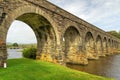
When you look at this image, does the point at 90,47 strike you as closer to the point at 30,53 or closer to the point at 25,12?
the point at 30,53

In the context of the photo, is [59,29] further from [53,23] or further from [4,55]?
[4,55]

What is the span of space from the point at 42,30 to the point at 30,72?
326 inches

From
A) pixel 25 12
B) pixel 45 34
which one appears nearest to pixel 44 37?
pixel 45 34

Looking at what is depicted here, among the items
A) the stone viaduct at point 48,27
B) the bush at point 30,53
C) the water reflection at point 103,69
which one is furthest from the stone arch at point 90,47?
the bush at point 30,53

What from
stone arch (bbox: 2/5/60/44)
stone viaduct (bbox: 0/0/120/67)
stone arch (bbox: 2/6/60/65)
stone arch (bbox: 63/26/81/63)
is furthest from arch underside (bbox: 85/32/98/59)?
stone arch (bbox: 2/5/60/44)

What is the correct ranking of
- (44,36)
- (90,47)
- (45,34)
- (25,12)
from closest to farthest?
(25,12)
(45,34)
(44,36)
(90,47)

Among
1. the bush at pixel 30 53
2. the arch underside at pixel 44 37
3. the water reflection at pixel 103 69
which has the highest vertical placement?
the arch underside at pixel 44 37

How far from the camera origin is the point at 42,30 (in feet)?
Answer: 58.8

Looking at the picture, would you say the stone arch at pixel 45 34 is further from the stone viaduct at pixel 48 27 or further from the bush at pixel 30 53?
the bush at pixel 30 53

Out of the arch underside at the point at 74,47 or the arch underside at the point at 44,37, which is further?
the arch underside at the point at 74,47

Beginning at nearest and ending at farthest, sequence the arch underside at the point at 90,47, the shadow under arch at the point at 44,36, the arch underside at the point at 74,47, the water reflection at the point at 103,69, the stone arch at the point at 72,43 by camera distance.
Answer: the water reflection at the point at 103,69
the shadow under arch at the point at 44,36
the arch underside at the point at 74,47
the stone arch at the point at 72,43
the arch underside at the point at 90,47

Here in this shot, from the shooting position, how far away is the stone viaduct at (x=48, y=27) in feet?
37.6

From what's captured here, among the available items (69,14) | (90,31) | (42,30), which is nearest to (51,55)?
(42,30)

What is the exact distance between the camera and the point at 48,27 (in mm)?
17234
